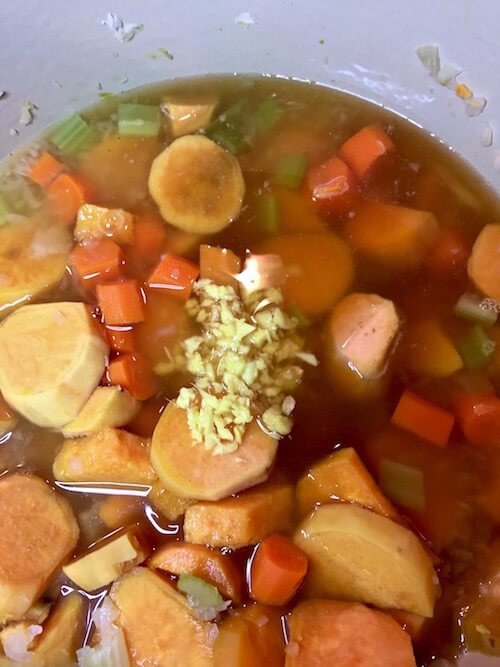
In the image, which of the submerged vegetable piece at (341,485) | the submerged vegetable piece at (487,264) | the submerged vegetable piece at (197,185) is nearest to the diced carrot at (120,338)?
the submerged vegetable piece at (197,185)

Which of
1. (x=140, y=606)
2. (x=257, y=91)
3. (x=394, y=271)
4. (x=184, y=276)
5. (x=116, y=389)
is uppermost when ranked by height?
(x=257, y=91)

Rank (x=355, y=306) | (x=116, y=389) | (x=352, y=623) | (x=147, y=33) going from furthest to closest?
(x=147, y=33) → (x=355, y=306) → (x=116, y=389) → (x=352, y=623)

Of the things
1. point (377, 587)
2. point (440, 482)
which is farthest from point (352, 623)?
point (440, 482)

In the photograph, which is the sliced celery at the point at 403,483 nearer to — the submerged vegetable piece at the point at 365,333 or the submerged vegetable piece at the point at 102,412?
the submerged vegetable piece at the point at 365,333

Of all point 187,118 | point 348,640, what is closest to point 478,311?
point 348,640

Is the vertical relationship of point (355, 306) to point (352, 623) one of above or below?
above

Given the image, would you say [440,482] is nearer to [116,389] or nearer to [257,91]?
[116,389]

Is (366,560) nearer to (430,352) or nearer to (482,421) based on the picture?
(482,421)
